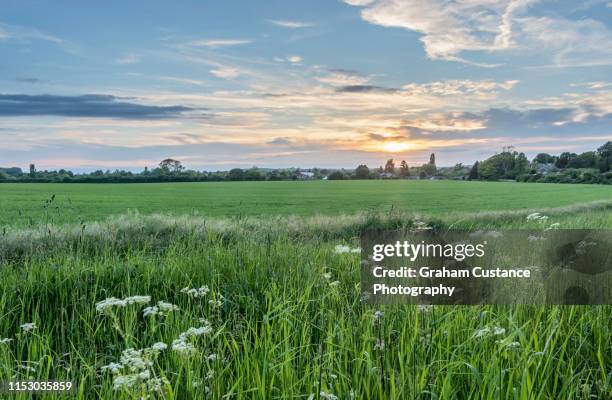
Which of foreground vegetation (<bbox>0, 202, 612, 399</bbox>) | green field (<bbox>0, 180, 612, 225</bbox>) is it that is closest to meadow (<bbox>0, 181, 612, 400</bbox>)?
foreground vegetation (<bbox>0, 202, 612, 399</bbox>)

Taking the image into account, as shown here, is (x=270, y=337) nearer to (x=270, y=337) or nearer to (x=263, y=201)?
(x=270, y=337)

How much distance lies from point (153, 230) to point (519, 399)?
9.53 metres

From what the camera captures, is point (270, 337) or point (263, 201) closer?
point (270, 337)

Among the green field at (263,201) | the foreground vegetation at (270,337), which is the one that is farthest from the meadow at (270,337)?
the green field at (263,201)

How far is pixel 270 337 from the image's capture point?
3330mm

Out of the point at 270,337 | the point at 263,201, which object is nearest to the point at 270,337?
the point at 270,337

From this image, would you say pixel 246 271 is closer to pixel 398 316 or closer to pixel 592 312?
pixel 398 316

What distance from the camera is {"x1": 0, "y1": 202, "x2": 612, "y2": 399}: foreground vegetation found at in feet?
9.14

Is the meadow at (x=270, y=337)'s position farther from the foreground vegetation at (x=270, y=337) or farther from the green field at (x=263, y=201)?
the green field at (x=263, y=201)

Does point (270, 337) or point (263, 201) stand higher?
point (270, 337)

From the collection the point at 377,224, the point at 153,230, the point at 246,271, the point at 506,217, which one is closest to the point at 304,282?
the point at 246,271

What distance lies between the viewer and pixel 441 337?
352 centimetres

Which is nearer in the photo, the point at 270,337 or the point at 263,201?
the point at 270,337

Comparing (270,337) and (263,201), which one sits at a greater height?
(270,337)
